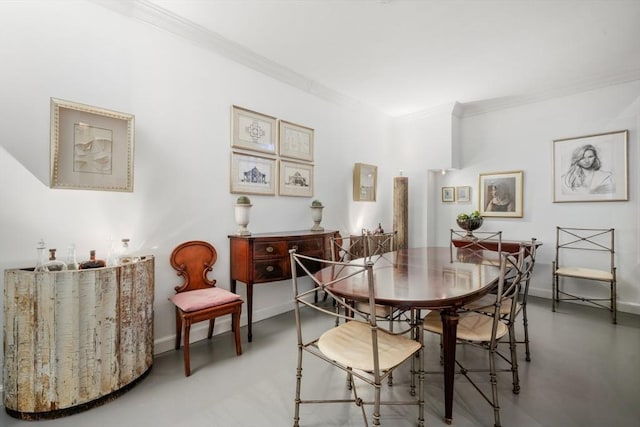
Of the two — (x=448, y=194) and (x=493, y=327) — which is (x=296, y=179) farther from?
(x=448, y=194)

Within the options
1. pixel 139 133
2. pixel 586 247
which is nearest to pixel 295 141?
pixel 139 133

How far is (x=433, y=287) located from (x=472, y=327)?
1.74ft

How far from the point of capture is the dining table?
143 cm

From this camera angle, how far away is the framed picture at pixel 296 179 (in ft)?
11.1

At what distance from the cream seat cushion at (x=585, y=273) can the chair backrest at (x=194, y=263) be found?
4072 millimetres

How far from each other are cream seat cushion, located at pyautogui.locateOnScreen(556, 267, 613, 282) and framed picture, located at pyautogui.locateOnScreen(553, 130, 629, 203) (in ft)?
2.97

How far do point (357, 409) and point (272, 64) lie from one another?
3.33m

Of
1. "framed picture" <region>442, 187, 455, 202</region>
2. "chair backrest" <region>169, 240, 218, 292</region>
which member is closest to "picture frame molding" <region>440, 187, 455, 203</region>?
"framed picture" <region>442, 187, 455, 202</region>

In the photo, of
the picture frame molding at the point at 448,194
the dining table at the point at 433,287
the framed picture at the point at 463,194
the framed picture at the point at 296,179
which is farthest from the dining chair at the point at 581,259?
the framed picture at the point at 296,179

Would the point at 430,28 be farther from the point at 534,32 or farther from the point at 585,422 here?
the point at 585,422

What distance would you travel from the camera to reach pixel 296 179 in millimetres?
3533

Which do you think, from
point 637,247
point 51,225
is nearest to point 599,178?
point 637,247

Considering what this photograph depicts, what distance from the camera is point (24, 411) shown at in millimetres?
1627

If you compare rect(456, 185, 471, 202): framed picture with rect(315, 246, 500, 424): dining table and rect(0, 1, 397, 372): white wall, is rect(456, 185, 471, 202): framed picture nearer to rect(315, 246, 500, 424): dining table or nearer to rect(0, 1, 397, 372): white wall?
rect(315, 246, 500, 424): dining table
